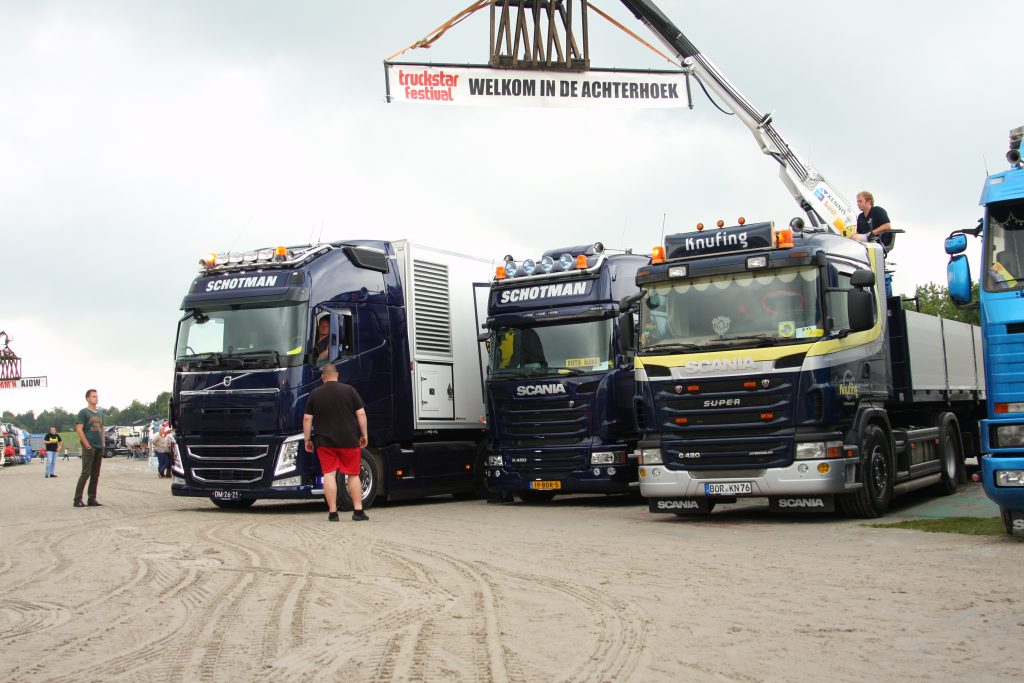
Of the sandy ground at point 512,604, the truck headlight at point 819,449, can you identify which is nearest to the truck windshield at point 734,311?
the truck headlight at point 819,449

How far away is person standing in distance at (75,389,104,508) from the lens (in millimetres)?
17375

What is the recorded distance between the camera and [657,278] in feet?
44.3

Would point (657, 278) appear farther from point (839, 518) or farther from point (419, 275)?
point (419, 275)

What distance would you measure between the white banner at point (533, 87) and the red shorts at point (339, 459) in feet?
24.0

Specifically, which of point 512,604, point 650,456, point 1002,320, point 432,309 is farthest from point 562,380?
point 512,604

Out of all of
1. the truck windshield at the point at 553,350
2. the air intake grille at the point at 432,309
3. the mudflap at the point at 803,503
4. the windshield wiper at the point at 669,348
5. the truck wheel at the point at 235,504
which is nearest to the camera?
the mudflap at the point at 803,503

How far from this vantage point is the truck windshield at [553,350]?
1598 centimetres

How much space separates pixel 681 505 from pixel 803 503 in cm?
148

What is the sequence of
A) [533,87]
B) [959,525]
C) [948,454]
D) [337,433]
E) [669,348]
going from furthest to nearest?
[533,87]
[948,454]
[337,433]
[669,348]
[959,525]

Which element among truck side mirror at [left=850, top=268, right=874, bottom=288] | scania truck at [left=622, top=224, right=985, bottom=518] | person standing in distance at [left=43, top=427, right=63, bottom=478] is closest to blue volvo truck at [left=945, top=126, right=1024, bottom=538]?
truck side mirror at [left=850, top=268, right=874, bottom=288]

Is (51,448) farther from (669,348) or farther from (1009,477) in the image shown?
(1009,477)

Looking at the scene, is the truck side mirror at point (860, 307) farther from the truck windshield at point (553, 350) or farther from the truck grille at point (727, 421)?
the truck windshield at point (553, 350)

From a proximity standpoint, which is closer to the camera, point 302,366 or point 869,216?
point 302,366

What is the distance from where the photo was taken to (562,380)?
16.0 m
